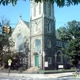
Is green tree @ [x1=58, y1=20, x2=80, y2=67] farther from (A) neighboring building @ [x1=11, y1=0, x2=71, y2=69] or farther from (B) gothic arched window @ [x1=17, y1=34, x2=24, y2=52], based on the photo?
(B) gothic arched window @ [x1=17, y1=34, x2=24, y2=52]

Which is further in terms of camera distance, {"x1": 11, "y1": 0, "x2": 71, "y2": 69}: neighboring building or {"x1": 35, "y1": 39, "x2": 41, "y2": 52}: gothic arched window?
{"x1": 35, "y1": 39, "x2": 41, "y2": 52}: gothic arched window

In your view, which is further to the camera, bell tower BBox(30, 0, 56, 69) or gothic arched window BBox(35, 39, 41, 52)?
gothic arched window BBox(35, 39, 41, 52)

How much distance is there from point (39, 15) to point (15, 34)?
32.7 feet

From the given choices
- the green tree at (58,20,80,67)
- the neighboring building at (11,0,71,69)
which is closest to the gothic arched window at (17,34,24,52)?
the neighboring building at (11,0,71,69)

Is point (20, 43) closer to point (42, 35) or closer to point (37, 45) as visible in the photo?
point (37, 45)

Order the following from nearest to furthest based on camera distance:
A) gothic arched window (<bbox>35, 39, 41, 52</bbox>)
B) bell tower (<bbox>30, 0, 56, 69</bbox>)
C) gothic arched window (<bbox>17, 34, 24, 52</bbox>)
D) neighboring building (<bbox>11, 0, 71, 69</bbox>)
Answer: bell tower (<bbox>30, 0, 56, 69</bbox>)
neighboring building (<bbox>11, 0, 71, 69</bbox>)
gothic arched window (<bbox>35, 39, 41, 52</bbox>)
gothic arched window (<bbox>17, 34, 24, 52</bbox>)

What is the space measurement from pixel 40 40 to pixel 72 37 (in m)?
7.34

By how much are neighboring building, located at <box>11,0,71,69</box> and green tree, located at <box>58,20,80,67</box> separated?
14.9 ft

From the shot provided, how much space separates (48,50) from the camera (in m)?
44.2

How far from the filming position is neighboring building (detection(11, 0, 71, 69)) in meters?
43.5

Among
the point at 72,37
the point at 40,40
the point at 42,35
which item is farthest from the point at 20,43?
the point at 72,37

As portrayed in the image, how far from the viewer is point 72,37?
137ft

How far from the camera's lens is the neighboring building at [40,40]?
43.5 m

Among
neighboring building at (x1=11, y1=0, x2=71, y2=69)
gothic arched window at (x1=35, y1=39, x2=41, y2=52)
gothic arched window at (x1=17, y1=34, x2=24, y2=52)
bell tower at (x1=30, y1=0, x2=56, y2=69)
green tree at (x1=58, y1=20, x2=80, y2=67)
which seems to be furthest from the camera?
gothic arched window at (x1=17, y1=34, x2=24, y2=52)
